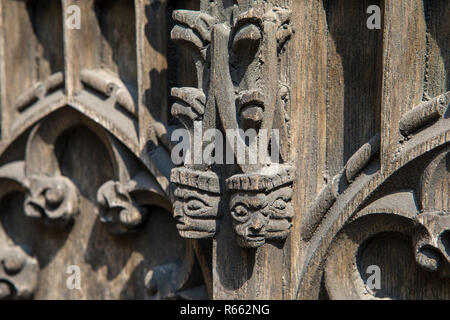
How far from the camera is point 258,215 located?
1.24 m

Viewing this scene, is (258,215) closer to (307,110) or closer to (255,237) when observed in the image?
(255,237)

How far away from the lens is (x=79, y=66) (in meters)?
1.58

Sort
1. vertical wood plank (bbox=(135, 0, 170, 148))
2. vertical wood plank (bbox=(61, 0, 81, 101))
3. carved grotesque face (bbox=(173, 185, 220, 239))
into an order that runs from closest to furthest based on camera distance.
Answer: carved grotesque face (bbox=(173, 185, 220, 239)), vertical wood plank (bbox=(135, 0, 170, 148)), vertical wood plank (bbox=(61, 0, 81, 101))

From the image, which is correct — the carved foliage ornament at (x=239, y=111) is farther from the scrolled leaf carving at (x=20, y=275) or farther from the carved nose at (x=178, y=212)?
the scrolled leaf carving at (x=20, y=275)

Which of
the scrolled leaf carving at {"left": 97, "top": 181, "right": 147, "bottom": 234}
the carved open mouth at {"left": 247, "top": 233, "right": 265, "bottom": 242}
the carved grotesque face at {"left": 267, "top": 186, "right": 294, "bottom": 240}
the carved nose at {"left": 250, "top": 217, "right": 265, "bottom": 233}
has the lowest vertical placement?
the carved open mouth at {"left": 247, "top": 233, "right": 265, "bottom": 242}

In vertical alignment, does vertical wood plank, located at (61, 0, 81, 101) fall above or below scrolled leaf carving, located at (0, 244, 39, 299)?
above

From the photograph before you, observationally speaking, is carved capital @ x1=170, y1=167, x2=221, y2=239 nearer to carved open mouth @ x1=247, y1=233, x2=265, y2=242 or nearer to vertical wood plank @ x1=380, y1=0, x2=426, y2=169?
carved open mouth @ x1=247, y1=233, x2=265, y2=242

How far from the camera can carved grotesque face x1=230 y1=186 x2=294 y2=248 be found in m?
1.24

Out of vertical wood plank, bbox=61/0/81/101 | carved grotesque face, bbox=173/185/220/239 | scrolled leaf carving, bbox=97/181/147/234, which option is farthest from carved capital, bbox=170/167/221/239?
vertical wood plank, bbox=61/0/81/101

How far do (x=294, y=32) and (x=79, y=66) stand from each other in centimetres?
51

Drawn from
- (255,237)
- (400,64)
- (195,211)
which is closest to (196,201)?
(195,211)

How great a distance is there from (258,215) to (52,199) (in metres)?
0.56

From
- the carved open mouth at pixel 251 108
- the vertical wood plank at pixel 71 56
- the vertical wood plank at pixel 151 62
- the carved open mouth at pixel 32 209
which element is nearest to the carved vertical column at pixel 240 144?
the carved open mouth at pixel 251 108
